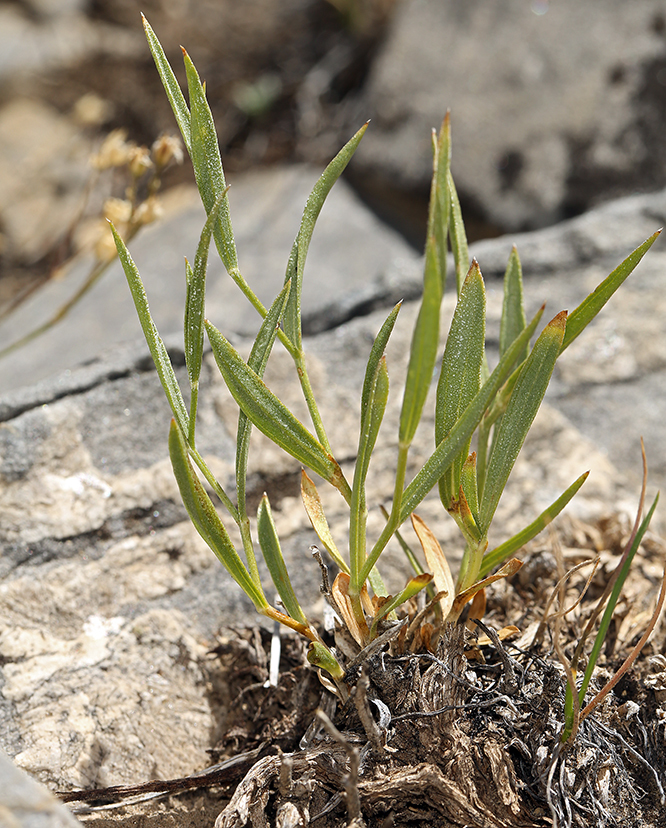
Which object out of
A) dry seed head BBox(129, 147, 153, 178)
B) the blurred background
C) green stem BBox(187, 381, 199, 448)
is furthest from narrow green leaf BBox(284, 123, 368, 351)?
the blurred background

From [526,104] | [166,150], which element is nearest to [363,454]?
[166,150]

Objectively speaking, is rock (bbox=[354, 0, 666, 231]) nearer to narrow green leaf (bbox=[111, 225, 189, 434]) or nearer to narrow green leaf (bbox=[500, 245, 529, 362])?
narrow green leaf (bbox=[500, 245, 529, 362])

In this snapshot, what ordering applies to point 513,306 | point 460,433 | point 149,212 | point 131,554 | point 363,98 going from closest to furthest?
1. point 460,433
2. point 513,306
3. point 131,554
4. point 149,212
5. point 363,98

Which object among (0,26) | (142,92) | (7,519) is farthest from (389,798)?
(0,26)

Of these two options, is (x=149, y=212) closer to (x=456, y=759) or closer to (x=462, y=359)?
(x=462, y=359)

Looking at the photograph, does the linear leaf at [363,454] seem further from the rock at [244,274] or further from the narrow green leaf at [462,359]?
the rock at [244,274]
